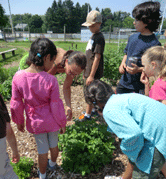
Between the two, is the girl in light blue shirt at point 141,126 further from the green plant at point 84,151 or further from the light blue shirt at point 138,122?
the green plant at point 84,151

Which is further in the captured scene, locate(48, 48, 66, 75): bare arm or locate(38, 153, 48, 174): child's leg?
locate(48, 48, 66, 75): bare arm

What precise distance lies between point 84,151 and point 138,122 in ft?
3.20

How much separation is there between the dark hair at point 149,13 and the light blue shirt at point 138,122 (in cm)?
118

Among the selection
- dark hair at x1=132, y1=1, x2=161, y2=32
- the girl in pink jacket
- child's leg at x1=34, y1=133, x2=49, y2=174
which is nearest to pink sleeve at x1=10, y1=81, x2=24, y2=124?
the girl in pink jacket

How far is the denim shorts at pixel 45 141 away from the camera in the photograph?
1598mm

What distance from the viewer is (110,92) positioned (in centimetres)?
138

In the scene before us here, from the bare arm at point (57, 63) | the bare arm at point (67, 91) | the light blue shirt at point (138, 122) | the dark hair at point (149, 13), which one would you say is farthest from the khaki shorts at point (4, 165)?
the dark hair at point (149, 13)

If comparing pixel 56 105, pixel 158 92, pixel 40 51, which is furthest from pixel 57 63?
pixel 158 92

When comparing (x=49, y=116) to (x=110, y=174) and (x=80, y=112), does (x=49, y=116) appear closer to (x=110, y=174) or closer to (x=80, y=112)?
(x=110, y=174)

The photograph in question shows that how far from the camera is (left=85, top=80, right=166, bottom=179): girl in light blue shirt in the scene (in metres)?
1.18

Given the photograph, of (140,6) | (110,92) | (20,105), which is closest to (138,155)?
(110,92)

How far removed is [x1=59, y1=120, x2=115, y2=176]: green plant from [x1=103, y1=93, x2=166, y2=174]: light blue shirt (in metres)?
0.72

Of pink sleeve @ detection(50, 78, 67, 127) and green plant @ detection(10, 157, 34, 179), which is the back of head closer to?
pink sleeve @ detection(50, 78, 67, 127)

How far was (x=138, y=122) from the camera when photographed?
1244mm
